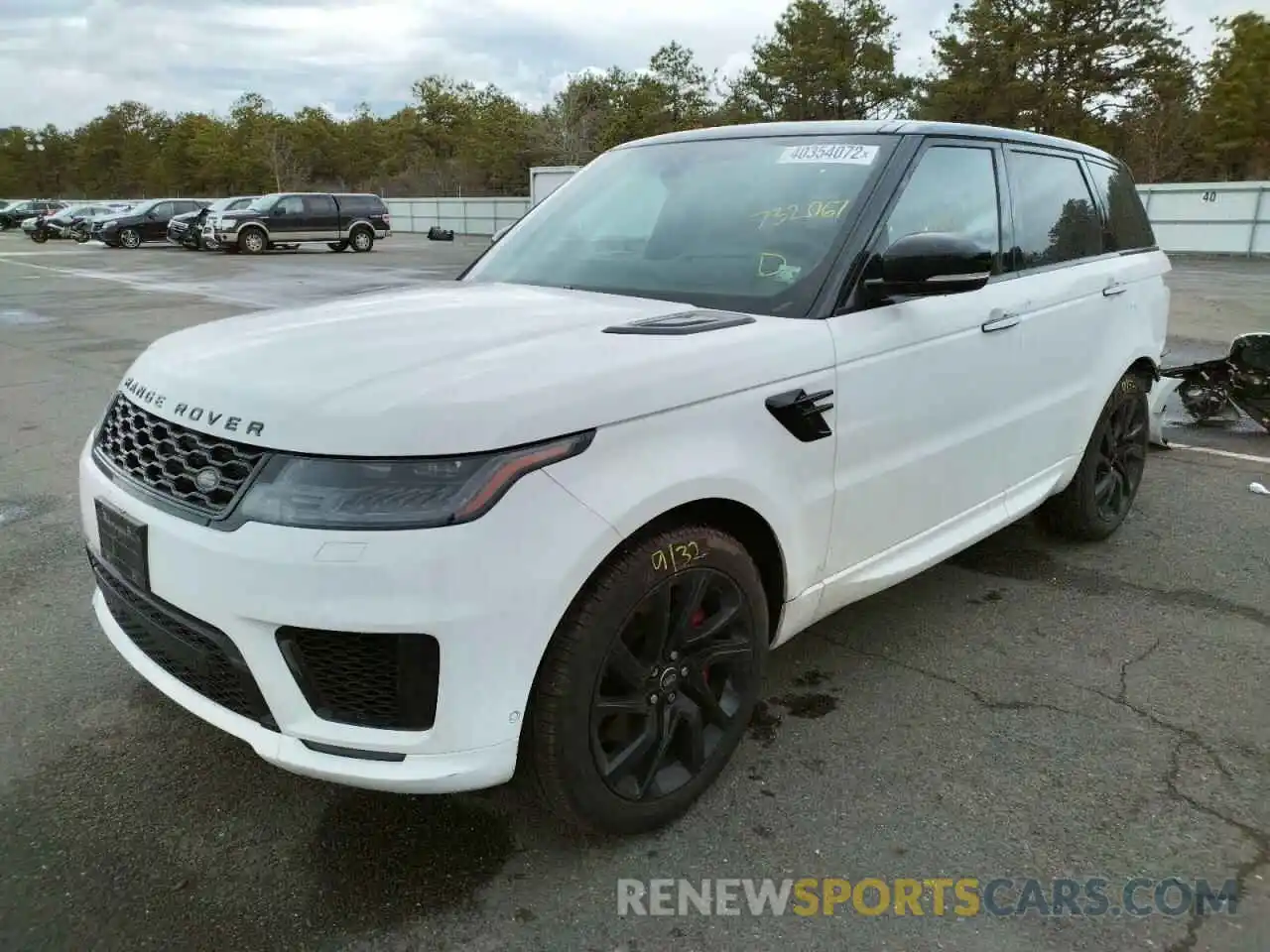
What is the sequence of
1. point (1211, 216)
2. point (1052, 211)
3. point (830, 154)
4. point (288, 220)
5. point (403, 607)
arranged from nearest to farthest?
point (403, 607) → point (830, 154) → point (1052, 211) → point (1211, 216) → point (288, 220)

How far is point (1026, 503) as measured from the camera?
385cm

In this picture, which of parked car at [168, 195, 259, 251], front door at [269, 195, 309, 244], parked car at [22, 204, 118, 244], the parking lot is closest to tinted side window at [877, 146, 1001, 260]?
the parking lot

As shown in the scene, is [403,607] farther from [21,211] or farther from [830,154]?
[21,211]

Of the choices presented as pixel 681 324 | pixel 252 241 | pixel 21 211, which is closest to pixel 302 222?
pixel 252 241

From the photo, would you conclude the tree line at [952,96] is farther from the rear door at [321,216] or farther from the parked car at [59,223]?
the parked car at [59,223]

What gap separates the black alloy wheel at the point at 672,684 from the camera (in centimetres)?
229

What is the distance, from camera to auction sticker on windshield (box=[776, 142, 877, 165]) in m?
3.10

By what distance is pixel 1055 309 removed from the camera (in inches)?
148

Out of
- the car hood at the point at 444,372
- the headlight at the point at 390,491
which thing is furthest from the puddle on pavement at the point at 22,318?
the headlight at the point at 390,491

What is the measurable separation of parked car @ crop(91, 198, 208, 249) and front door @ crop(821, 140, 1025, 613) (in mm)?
34074

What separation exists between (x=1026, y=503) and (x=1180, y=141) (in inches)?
1652

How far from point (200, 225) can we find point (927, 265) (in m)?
31.5

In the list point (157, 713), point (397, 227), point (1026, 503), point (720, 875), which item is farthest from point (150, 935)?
point (397, 227)

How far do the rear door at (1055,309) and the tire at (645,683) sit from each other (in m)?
1.64
